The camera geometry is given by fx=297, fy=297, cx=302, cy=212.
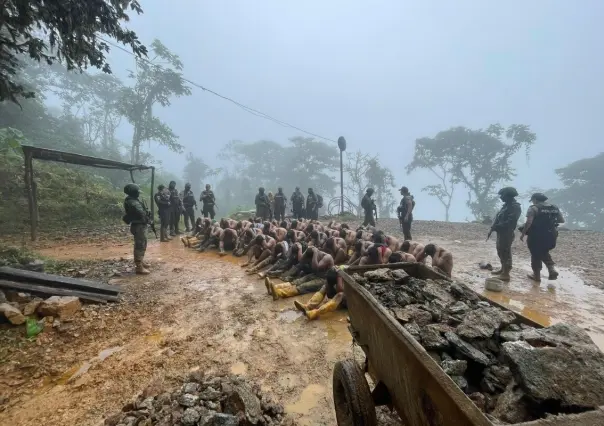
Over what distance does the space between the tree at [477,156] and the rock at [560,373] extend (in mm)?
33339

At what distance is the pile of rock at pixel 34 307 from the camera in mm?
4574

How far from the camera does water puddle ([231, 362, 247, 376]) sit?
3742 mm

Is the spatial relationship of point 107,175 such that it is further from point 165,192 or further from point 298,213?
point 298,213

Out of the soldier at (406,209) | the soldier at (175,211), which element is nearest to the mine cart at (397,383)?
the soldier at (406,209)

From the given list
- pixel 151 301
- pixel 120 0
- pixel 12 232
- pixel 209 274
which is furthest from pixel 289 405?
pixel 12 232

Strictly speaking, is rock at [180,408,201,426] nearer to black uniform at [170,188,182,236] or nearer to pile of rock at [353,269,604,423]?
pile of rock at [353,269,604,423]

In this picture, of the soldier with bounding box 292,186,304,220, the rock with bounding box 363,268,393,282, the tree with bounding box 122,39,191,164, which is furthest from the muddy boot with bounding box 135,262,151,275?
the tree with bounding box 122,39,191,164

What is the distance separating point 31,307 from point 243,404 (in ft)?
14.6

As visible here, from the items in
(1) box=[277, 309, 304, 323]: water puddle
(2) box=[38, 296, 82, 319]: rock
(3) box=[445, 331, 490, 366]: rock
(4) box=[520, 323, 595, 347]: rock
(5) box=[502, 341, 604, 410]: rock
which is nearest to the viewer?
(5) box=[502, 341, 604, 410]: rock

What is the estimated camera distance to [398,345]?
1879 mm

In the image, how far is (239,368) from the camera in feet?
12.6

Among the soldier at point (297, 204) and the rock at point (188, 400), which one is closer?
the rock at point (188, 400)

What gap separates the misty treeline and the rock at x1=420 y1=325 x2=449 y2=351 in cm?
3392

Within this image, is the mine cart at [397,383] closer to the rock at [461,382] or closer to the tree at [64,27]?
the rock at [461,382]
